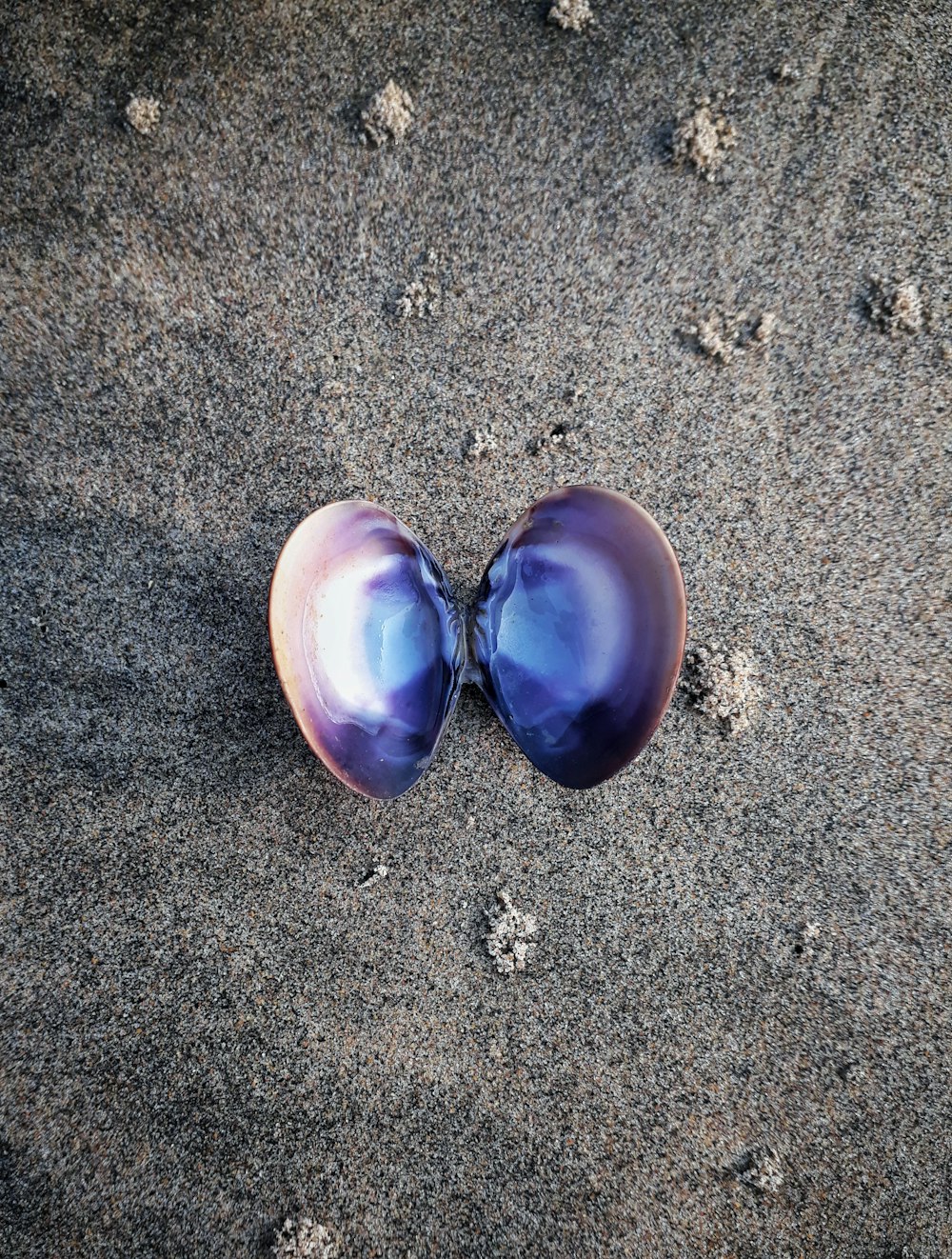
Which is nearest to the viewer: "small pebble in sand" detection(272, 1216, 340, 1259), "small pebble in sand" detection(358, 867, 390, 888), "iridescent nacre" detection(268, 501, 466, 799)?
"iridescent nacre" detection(268, 501, 466, 799)

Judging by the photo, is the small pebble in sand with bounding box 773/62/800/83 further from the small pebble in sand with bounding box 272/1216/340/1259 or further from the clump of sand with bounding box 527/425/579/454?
the small pebble in sand with bounding box 272/1216/340/1259

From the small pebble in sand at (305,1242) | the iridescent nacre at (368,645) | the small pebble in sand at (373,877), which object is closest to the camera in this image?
the iridescent nacre at (368,645)

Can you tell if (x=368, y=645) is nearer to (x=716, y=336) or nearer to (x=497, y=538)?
(x=497, y=538)

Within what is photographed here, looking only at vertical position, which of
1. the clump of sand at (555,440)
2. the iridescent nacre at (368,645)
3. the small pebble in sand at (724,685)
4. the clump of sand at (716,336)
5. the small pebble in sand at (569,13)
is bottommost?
the iridescent nacre at (368,645)

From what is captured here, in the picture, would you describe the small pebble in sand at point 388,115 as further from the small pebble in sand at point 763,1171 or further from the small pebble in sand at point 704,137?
the small pebble in sand at point 763,1171

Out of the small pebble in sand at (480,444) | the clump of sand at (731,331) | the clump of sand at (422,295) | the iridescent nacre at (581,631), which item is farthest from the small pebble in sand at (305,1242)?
the clump of sand at (731,331)

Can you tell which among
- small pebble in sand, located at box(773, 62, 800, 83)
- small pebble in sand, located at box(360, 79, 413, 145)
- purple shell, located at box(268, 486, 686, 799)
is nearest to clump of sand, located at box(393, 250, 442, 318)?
small pebble in sand, located at box(360, 79, 413, 145)
